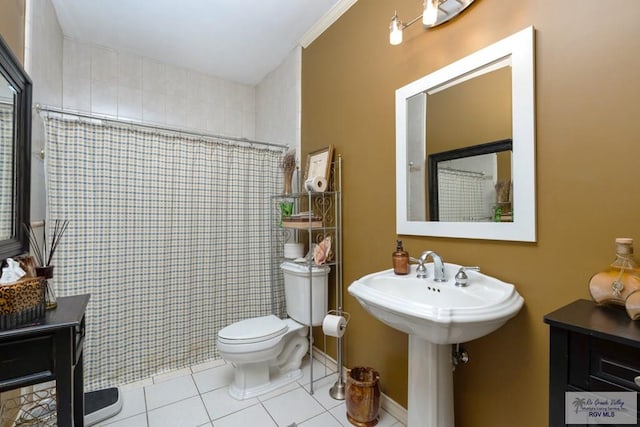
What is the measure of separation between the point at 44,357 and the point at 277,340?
3.75 ft

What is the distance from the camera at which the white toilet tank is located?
201 cm

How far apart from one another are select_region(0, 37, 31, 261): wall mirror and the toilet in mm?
1126

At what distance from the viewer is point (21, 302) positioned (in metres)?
1.00

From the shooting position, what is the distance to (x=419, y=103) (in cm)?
154

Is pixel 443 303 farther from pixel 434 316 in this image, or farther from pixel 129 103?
pixel 129 103

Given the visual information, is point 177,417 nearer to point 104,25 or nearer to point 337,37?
point 337,37

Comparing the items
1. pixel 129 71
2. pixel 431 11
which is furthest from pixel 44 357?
pixel 129 71

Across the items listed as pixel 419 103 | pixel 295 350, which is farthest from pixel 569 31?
pixel 295 350

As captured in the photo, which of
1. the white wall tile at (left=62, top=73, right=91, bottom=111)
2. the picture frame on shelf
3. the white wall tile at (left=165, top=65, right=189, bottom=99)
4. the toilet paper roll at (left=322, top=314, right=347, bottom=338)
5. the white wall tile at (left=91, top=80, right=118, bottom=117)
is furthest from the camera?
the white wall tile at (left=165, top=65, right=189, bottom=99)

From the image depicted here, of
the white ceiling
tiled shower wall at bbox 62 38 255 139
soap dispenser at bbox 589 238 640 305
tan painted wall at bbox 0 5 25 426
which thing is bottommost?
soap dispenser at bbox 589 238 640 305

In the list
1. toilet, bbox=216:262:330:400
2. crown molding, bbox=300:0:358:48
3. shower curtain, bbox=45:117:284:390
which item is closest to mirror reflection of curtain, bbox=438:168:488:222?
toilet, bbox=216:262:330:400

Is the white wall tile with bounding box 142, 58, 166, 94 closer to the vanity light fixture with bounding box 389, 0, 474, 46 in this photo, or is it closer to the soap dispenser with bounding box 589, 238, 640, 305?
the vanity light fixture with bounding box 389, 0, 474, 46

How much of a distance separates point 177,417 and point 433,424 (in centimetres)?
137

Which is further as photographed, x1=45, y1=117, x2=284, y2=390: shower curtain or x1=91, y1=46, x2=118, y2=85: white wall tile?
x1=91, y1=46, x2=118, y2=85: white wall tile
